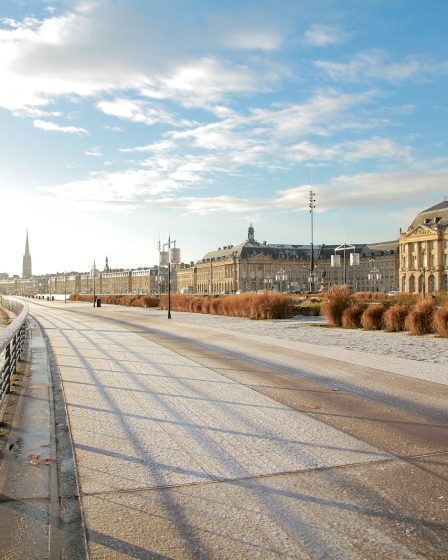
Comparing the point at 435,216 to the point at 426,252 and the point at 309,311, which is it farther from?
the point at 309,311

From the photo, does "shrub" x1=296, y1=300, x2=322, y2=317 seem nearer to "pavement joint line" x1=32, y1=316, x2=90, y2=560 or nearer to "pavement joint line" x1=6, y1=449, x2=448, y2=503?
"pavement joint line" x1=32, y1=316, x2=90, y2=560

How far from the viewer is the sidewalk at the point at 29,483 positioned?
153 inches

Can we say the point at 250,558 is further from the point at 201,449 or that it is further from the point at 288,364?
the point at 288,364

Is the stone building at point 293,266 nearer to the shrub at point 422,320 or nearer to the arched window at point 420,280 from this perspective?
the arched window at point 420,280

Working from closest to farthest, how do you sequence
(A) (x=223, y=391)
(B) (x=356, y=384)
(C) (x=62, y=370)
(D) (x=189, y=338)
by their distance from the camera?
1. (A) (x=223, y=391)
2. (B) (x=356, y=384)
3. (C) (x=62, y=370)
4. (D) (x=189, y=338)

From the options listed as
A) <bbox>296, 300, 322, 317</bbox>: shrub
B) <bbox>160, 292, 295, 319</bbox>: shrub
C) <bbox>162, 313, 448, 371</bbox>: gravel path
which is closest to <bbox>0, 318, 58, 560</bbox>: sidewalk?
<bbox>162, 313, 448, 371</bbox>: gravel path

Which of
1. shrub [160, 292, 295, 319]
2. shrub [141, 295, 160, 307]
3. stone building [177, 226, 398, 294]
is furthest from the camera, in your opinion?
stone building [177, 226, 398, 294]

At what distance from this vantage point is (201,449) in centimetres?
597

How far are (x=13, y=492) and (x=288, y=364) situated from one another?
896 centimetres

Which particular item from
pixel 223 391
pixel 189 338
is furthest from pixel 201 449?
pixel 189 338

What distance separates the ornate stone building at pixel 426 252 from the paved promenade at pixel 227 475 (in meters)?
94.5

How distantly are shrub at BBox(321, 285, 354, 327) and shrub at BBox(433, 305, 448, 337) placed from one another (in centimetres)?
642

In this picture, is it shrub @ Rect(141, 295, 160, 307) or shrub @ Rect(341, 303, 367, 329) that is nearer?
shrub @ Rect(341, 303, 367, 329)

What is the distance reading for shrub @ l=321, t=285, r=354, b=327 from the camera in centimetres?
2612
